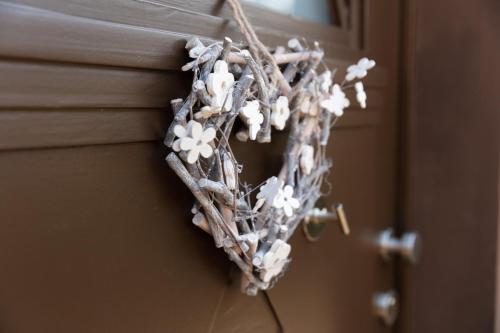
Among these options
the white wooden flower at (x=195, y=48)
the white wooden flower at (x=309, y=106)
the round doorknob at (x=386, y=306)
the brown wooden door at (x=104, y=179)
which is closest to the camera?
the brown wooden door at (x=104, y=179)

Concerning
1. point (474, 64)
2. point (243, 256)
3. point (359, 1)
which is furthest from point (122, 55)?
point (474, 64)

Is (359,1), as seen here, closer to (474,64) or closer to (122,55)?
(474,64)

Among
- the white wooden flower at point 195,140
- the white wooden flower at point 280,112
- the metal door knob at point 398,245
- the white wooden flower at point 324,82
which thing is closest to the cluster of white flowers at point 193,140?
the white wooden flower at point 195,140

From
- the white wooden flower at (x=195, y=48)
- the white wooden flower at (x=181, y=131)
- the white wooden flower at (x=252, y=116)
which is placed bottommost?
the white wooden flower at (x=252, y=116)

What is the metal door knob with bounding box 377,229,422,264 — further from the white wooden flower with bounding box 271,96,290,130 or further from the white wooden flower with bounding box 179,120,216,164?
the white wooden flower with bounding box 179,120,216,164

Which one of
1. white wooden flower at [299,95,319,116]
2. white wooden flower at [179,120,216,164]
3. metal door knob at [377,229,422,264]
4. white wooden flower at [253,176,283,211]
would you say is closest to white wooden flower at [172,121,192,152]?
white wooden flower at [179,120,216,164]

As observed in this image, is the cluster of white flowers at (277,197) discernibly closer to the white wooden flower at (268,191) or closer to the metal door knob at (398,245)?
the white wooden flower at (268,191)

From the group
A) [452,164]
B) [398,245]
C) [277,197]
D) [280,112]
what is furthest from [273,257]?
[452,164]
